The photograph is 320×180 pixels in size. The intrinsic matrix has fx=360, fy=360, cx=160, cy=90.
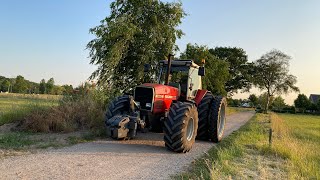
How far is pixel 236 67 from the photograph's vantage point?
66062 mm

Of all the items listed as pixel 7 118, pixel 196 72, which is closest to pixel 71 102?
pixel 7 118

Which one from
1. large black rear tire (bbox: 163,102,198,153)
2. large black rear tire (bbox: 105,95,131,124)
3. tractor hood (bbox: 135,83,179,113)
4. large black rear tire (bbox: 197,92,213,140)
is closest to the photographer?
large black rear tire (bbox: 163,102,198,153)

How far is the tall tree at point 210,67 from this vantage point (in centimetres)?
3059

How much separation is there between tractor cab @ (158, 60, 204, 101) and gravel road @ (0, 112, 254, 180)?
2272 millimetres

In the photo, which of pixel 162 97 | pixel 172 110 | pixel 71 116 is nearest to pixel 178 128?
pixel 172 110

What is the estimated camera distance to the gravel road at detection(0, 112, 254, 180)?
23.3 feet

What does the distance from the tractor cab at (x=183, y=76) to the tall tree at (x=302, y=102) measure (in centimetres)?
8639

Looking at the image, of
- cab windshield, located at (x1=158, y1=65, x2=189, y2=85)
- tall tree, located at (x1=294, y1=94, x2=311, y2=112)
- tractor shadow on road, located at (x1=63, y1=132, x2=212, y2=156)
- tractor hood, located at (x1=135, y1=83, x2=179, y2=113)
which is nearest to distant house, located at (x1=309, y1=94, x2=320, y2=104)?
tall tree, located at (x1=294, y1=94, x2=311, y2=112)

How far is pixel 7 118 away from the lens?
518 inches

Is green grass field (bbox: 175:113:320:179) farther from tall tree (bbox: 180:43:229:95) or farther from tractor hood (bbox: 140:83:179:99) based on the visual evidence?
tall tree (bbox: 180:43:229:95)

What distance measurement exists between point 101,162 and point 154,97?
10.8ft

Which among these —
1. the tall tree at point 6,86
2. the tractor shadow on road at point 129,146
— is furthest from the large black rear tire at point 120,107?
the tall tree at point 6,86

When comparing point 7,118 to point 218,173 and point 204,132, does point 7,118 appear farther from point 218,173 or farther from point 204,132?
point 218,173

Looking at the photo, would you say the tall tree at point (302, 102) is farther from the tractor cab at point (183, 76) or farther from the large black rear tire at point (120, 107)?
the large black rear tire at point (120, 107)
